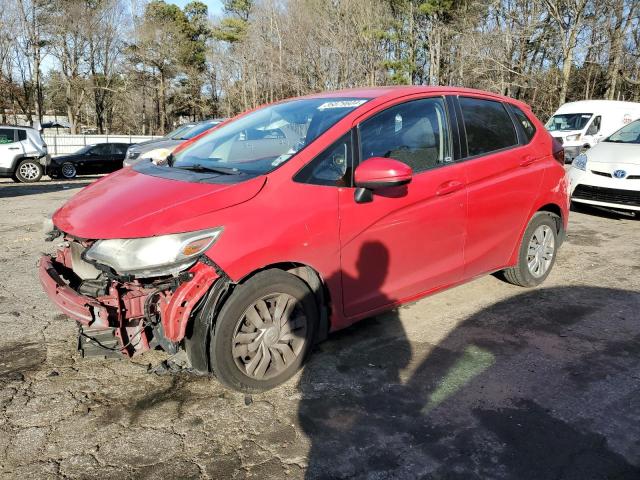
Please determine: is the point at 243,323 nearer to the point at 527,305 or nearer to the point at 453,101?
the point at 453,101

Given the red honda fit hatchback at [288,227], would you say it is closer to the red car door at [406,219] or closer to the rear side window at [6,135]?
the red car door at [406,219]

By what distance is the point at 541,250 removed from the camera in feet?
15.7

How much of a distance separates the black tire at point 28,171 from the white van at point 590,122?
52.9 ft

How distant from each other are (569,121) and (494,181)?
1514 centimetres

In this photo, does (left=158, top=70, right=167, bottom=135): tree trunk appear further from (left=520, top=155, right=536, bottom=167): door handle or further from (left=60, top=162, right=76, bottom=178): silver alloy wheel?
A: (left=520, top=155, right=536, bottom=167): door handle

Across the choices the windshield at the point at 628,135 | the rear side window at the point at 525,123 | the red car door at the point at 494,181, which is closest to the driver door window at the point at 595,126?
the windshield at the point at 628,135

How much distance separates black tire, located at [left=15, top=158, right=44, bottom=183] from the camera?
51.0 ft

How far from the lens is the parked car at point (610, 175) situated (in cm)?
734

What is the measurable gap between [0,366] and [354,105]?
2883 mm

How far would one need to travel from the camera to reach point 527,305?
446 centimetres

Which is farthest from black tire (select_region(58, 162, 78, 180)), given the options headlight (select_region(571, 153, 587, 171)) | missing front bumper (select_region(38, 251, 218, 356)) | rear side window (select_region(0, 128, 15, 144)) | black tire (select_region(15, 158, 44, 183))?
missing front bumper (select_region(38, 251, 218, 356))

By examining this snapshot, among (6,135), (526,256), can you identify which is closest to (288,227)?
(526,256)

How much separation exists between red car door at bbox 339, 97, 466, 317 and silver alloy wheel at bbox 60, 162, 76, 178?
60.0 ft

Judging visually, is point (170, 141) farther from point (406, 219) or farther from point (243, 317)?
point (243, 317)
